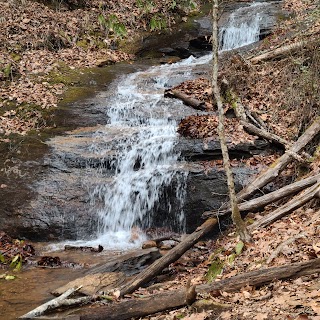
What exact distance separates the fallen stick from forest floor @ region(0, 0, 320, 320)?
1.02 meters

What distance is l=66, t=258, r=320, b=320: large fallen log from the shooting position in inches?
191

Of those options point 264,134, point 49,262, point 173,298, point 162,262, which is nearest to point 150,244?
point 162,262

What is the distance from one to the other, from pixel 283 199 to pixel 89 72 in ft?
32.4

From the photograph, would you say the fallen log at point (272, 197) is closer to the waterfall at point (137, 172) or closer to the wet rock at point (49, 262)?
the waterfall at point (137, 172)

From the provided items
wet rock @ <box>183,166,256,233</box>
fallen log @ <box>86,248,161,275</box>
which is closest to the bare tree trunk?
fallen log @ <box>86,248,161,275</box>

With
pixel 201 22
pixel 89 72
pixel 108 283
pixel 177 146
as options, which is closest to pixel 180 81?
pixel 89 72

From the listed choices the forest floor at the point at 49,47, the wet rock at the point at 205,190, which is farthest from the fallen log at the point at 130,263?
the forest floor at the point at 49,47

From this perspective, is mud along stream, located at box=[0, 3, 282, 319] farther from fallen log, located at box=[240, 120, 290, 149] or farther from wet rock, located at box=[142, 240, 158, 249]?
wet rock, located at box=[142, 240, 158, 249]

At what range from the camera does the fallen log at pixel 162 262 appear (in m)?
6.11

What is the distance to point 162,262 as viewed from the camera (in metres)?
6.56

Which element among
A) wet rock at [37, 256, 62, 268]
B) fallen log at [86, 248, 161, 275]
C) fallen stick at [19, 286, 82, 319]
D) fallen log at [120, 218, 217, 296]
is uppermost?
fallen log at [120, 218, 217, 296]

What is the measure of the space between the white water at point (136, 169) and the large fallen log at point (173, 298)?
358 cm

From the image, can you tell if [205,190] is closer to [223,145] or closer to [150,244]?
[150,244]

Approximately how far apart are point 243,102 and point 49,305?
7.58 m
